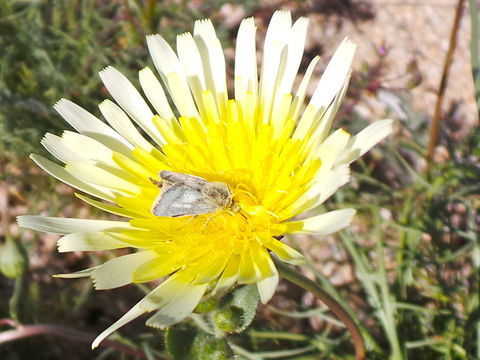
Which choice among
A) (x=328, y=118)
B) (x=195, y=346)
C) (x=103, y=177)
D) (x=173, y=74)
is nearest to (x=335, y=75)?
(x=328, y=118)

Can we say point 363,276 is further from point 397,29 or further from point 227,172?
point 397,29

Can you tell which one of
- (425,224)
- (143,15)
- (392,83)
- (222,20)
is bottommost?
(425,224)

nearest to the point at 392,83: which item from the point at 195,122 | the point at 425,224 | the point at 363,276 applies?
the point at 425,224

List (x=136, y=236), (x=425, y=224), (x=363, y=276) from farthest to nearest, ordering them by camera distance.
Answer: (x=425, y=224)
(x=363, y=276)
(x=136, y=236)

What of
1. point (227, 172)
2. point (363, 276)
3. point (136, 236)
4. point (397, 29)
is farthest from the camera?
point (397, 29)

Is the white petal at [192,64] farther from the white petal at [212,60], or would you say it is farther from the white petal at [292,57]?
the white petal at [292,57]

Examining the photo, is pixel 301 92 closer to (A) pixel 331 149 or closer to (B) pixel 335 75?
(B) pixel 335 75
